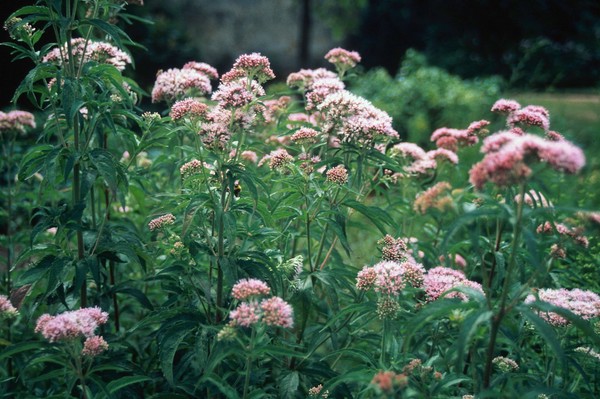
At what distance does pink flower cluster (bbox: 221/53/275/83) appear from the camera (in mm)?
2541

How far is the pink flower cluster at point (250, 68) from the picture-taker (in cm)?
254

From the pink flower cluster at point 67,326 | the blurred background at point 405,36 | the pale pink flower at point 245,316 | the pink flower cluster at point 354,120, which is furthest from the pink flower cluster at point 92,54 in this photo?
the blurred background at point 405,36

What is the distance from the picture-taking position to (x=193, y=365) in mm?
2574

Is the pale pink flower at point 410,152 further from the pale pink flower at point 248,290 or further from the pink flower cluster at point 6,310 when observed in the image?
the pink flower cluster at point 6,310

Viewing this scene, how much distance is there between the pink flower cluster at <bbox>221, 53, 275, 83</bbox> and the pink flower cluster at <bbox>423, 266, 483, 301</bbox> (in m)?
1.15

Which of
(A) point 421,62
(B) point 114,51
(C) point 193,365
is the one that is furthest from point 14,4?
(A) point 421,62

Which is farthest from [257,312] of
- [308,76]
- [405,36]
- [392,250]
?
[405,36]

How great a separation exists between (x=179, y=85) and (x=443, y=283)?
5.47 feet

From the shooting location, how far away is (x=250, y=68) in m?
2.56

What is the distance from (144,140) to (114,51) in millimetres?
518

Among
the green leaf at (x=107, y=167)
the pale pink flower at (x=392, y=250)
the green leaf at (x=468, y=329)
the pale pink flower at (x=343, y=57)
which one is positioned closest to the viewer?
the green leaf at (x=468, y=329)

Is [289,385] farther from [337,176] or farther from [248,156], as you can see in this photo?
[248,156]

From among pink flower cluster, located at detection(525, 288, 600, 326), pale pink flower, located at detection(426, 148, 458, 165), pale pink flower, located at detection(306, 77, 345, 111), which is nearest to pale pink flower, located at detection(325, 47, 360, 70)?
pale pink flower, located at detection(306, 77, 345, 111)

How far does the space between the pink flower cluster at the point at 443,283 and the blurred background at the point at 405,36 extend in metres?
9.56
